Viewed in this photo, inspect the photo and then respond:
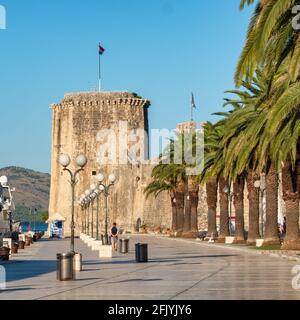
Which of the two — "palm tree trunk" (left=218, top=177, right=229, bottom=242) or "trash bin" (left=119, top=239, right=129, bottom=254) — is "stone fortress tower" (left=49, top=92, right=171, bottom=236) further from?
"trash bin" (left=119, top=239, right=129, bottom=254)

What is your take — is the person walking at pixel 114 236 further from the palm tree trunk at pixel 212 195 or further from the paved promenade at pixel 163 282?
the paved promenade at pixel 163 282

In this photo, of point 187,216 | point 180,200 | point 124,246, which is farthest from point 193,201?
point 124,246

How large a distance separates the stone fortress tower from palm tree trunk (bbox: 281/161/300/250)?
2885 inches

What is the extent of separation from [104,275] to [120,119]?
9137 centimetres

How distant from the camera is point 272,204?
41.2 m

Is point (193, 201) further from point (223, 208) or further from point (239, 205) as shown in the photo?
point (239, 205)

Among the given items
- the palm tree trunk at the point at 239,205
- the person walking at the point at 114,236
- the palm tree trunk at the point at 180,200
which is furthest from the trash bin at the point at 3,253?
the palm tree trunk at the point at 180,200

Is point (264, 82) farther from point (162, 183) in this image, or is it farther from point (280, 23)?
point (162, 183)

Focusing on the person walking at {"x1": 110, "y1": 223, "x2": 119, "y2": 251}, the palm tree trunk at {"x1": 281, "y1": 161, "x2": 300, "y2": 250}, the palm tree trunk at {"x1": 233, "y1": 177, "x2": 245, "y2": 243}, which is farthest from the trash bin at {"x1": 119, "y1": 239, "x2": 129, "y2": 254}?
the palm tree trunk at {"x1": 233, "y1": 177, "x2": 245, "y2": 243}

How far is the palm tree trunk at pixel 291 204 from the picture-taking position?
1471 inches

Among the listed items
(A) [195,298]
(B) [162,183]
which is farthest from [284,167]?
(B) [162,183]

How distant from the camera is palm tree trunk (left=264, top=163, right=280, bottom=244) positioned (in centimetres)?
4103

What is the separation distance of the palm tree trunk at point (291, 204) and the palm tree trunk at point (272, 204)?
2.82 metres

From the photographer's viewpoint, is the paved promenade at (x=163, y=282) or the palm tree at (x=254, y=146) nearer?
the paved promenade at (x=163, y=282)
